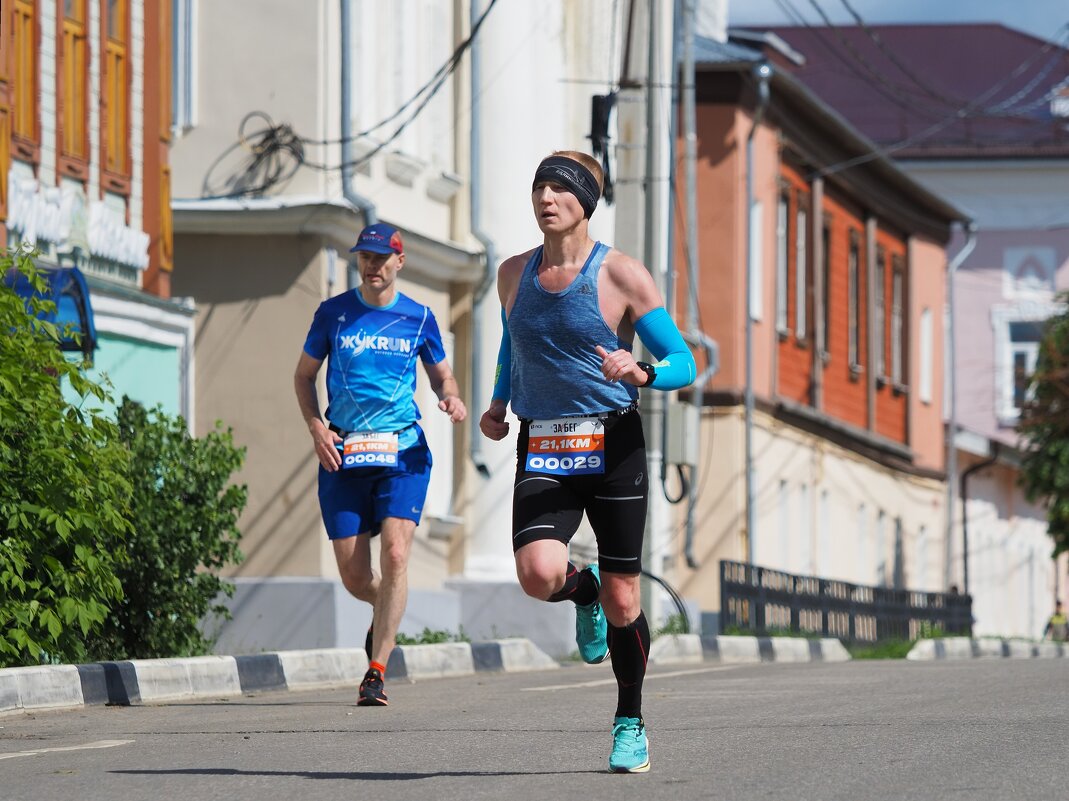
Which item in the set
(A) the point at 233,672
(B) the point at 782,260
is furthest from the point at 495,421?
(B) the point at 782,260

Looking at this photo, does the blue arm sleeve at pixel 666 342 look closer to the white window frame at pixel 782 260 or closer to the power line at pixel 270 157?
the power line at pixel 270 157

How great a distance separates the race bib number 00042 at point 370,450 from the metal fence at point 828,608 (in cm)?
1302

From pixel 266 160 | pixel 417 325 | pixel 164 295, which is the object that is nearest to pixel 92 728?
pixel 417 325

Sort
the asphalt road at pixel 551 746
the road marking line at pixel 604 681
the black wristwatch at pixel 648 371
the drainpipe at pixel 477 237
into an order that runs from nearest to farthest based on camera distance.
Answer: the asphalt road at pixel 551 746, the black wristwatch at pixel 648 371, the road marking line at pixel 604 681, the drainpipe at pixel 477 237

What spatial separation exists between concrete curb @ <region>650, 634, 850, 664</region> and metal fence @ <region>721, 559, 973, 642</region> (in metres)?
0.82

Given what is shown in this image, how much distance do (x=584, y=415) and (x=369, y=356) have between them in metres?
4.17

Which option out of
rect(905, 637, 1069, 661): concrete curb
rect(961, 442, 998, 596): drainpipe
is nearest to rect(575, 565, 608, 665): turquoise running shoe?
rect(905, 637, 1069, 661): concrete curb

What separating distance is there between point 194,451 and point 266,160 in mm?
7276

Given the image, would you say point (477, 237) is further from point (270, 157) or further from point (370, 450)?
point (370, 450)

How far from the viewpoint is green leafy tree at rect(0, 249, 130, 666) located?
11281 mm

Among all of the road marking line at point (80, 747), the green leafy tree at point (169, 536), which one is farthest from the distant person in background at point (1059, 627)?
the road marking line at point (80, 747)

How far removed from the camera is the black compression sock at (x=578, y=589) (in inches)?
302

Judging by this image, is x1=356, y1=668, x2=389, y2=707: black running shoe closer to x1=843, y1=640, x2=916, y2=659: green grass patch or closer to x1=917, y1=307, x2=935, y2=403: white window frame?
x1=843, y1=640, x2=916, y2=659: green grass patch

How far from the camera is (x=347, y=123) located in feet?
67.5
